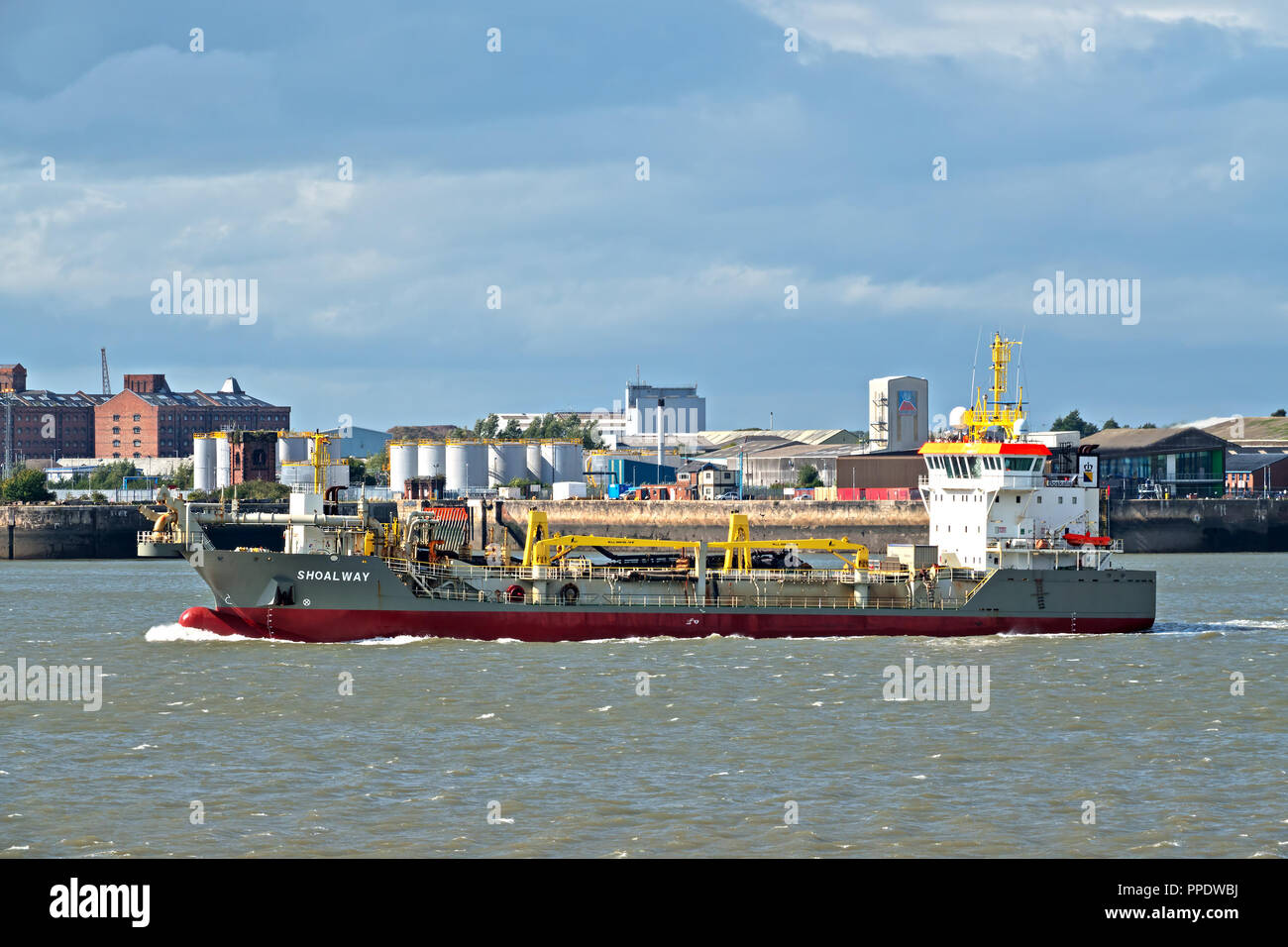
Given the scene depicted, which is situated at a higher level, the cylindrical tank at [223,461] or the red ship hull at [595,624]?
the cylindrical tank at [223,461]

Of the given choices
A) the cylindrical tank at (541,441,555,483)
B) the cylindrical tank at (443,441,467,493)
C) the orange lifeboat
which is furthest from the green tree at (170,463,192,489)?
the orange lifeboat

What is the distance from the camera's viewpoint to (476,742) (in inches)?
1027

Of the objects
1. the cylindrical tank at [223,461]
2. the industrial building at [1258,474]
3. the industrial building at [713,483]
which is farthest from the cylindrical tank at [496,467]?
the industrial building at [1258,474]

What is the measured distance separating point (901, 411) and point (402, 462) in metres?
51.5

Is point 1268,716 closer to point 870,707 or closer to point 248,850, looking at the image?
point 870,707

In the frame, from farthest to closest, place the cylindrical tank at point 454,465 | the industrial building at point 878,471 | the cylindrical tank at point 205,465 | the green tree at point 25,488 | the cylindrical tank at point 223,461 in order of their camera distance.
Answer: the cylindrical tank at point 205,465 < the cylindrical tank at point 454,465 < the cylindrical tank at point 223,461 < the green tree at point 25,488 < the industrial building at point 878,471

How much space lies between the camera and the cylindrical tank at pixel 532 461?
147750mm

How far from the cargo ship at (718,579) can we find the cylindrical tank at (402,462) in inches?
3951

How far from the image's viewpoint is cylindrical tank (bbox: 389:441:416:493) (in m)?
146

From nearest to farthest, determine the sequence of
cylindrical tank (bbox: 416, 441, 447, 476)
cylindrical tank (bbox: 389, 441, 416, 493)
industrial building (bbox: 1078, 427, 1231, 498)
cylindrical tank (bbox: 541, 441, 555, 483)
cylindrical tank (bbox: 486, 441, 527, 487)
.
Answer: industrial building (bbox: 1078, 427, 1231, 498) < cylindrical tank (bbox: 389, 441, 416, 493) < cylindrical tank (bbox: 416, 441, 447, 476) < cylindrical tank (bbox: 486, 441, 527, 487) < cylindrical tank (bbox: 541, 441, 555, 483)

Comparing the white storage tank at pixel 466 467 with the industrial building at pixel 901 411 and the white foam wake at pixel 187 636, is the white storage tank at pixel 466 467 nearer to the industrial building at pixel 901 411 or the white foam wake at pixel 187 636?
the industrial building at pixel 901 411

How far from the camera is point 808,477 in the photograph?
499 feet
